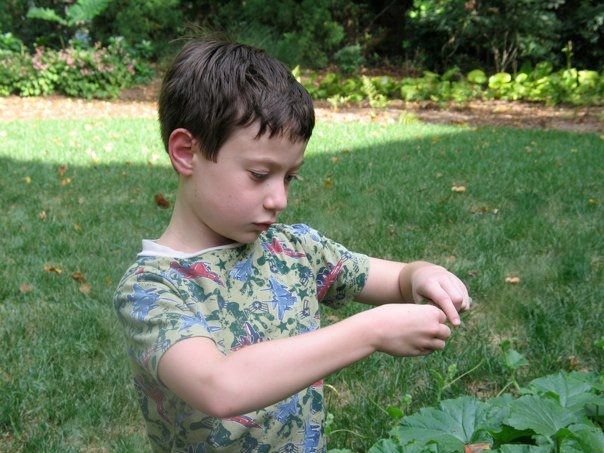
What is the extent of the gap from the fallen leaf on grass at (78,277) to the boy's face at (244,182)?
2.38 meters

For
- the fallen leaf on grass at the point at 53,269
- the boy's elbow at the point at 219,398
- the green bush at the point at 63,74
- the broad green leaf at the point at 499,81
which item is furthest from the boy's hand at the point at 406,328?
the green bush at the point at 63,74

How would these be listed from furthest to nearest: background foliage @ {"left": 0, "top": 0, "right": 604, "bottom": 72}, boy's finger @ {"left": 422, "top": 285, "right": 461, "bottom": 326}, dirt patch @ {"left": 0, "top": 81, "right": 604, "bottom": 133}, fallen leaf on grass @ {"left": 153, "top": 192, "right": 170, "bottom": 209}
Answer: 1. background foliage @ {"left": 0, "top": 0, "right": 604, "bottom": 72}
2. dirt patch @ {"left": 0, "top": 81, "right": 604, "bottom": 133}
3. fallen leaf on grass @ {"left": 153, "top": 192, "right": 170, "bottom": 209}
4. boy's finger @ {"left": 422, "top": 285, "right": 461, "bottom": 326}

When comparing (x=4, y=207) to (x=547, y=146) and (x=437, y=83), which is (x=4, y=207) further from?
(x=437, y=83)

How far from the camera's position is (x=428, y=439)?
3.75 feet

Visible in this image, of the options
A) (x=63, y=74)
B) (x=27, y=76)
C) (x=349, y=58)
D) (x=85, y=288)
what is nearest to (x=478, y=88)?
(x=349, y=58)

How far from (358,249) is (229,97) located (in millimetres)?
2604

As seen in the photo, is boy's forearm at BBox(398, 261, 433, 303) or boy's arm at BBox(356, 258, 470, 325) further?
boy's forearm at BBox(398, 261, 433, 303)

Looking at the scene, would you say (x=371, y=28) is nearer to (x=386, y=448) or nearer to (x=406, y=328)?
(x=406, y=328)

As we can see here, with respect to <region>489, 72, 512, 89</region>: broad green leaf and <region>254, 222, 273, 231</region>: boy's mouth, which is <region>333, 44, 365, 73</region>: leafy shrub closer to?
<region>489, 72, 512, 89</region>: broad green leaf

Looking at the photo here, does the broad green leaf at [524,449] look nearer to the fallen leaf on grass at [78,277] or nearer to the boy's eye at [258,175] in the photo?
the boy's eye at [258,175]

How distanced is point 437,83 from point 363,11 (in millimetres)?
4457

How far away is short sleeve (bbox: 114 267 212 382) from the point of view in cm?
134

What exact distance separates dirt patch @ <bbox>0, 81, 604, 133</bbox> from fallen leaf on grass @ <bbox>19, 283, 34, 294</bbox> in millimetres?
6091

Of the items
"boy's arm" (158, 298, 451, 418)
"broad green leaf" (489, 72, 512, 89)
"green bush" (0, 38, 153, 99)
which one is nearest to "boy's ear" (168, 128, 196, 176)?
"boy's arm" (158, 298, 451, 418)
